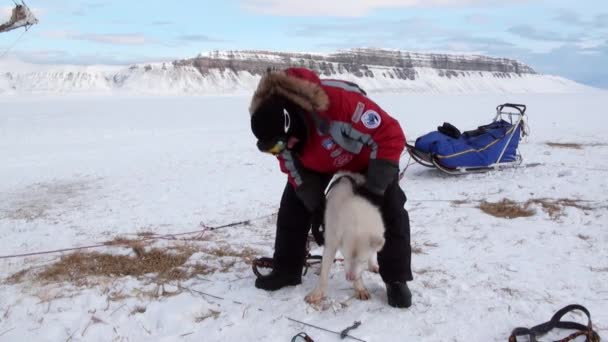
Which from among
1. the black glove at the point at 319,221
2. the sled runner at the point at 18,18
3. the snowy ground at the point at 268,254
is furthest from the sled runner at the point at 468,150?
the sled runner at the point at 18,18

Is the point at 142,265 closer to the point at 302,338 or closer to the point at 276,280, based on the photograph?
the point at 276,280

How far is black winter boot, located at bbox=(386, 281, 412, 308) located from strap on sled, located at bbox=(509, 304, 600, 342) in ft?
2.16

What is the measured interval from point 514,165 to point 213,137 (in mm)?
10302

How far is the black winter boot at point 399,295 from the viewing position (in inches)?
123

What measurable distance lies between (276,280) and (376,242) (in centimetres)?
90

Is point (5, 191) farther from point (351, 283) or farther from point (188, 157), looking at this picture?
point (351, 283)

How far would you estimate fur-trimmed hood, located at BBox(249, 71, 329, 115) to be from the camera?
9.17 ft

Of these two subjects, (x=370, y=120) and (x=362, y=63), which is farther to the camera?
(x=362, y=63)


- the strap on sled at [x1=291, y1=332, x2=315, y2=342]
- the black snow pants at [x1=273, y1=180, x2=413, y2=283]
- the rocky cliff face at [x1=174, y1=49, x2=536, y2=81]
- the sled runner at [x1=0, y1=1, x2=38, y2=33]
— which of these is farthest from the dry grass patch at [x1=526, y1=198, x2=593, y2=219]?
the rocky cliff face at [x1=174, y1=49, x2=536, y2=81]

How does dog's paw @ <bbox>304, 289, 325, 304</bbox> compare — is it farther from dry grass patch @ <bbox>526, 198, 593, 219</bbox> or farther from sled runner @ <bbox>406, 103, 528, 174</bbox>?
sled runner @ <bbox>406, 103, 528, 174</bbox>

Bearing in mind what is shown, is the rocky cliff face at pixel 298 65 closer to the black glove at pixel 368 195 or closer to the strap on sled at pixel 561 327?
the black glove at pixel 368 195

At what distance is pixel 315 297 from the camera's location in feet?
10.6

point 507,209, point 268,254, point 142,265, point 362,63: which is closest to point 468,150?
point 507,209

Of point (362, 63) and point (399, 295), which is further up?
point (362, 63)
